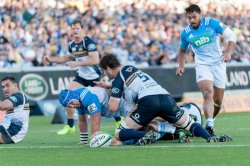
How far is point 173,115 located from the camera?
1255 centimetres

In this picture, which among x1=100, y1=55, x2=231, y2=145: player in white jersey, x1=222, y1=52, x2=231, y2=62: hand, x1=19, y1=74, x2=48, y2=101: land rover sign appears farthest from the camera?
x1=19, y1=74, x2=48, y2=101: land rover sign

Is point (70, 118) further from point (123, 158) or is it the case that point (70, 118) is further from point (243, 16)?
point (243, 16)

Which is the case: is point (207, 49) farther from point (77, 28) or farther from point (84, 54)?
point (84, 54)

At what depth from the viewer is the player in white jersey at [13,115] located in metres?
13.3

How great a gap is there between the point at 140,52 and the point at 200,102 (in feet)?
26.2

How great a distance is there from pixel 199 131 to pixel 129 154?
1942 mm

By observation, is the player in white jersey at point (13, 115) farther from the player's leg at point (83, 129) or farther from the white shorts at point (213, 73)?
the white shorts at point (213, 73)

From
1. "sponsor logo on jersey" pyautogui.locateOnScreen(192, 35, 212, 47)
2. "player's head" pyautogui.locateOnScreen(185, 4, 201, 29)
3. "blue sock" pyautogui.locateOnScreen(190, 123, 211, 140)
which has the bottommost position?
"blue sock" pyautogui.locateOnScreen(190, 123, 211, 140)

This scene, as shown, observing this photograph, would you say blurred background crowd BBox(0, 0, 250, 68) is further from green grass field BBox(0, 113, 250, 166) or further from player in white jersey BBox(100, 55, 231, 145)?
player in white jersey BBox(100, 55, 231, 145)

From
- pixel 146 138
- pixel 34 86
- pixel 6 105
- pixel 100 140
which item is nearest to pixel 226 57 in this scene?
pixel 146 138

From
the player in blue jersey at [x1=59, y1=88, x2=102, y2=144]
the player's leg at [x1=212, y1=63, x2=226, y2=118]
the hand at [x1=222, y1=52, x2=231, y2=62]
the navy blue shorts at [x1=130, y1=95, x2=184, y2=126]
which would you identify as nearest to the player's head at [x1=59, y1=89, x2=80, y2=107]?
the player in blue jersey at [x1=59, y1=88, x2=102, y2=144]

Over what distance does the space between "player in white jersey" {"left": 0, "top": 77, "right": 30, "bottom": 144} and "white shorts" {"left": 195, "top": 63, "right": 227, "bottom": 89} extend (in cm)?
322

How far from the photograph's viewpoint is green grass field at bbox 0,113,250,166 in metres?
10.0

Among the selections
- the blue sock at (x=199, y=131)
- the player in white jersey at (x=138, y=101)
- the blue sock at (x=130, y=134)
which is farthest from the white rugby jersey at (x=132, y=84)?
→ the blue sock at (x=199, y=131)
